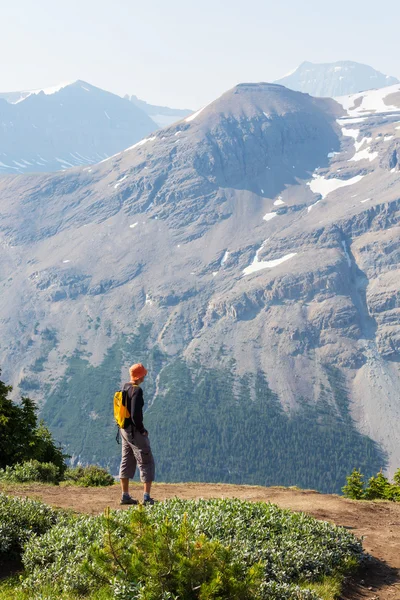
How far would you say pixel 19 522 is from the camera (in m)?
13.7

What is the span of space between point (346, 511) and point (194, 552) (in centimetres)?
1223

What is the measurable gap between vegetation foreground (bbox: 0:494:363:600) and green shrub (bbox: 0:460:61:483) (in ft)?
31.1

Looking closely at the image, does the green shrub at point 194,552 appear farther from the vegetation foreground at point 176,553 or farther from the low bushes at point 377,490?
the low bushes at point 377,490

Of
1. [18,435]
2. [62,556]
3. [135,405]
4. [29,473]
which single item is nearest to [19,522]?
[62,556]

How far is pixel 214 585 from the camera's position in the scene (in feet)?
27.0

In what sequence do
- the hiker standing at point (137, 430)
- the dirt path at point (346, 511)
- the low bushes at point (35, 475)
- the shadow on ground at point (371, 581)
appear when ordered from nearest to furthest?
the shadow on ground at point (371, 581) < the dirt path at point (346, 511) < the hiker standing at point (137, 430) < the low bushes at point (35, 475)

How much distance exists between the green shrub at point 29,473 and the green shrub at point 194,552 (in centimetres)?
1084

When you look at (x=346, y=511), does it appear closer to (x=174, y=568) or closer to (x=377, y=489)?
(x=174, y=568)

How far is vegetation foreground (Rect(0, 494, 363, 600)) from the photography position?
866 centimetres

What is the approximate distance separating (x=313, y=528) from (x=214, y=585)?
614 cm

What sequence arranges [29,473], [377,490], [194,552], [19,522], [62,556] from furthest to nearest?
[377,490] < [29,473] < [19,522] < [62,556] < [194,552]

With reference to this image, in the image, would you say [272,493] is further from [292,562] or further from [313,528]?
[292,562]

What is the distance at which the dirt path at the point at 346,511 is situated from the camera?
42.0ft

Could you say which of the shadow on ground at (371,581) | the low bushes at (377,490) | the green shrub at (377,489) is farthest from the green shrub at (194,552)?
the green shrub at (377,489)
